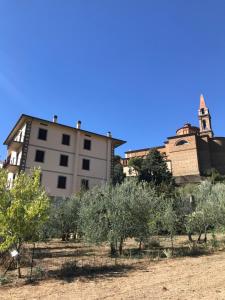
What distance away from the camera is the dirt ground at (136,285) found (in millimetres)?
6980

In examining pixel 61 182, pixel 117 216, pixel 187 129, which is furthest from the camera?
pixel 187 129

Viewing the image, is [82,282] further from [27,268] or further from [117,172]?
[117,172]

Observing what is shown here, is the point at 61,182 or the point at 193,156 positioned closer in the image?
the point at 61,182

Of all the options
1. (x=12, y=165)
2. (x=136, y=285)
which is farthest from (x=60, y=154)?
(x=136, y=285)

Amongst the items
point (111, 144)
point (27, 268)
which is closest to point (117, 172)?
point (111, 144)

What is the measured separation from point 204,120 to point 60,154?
5430 centimetres

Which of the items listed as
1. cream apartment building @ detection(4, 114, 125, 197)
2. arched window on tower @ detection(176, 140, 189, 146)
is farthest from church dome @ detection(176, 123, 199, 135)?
cream apartment building @ detection(4, 114, 125, 197)

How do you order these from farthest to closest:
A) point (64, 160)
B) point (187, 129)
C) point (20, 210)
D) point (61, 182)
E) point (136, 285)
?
point (187, 129), point (64, 160), point (61, 182), point (20, 210), point (136, 285)

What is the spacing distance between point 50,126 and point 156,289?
969 inches

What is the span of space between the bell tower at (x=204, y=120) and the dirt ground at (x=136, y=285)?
210 feet

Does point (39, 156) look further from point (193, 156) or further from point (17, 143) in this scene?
point (193, 156)

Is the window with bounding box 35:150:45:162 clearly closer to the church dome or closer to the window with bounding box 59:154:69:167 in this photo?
the window with bounding box 59:154:69:167

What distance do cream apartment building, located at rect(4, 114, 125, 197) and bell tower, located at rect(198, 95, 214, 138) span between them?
44.7 metres

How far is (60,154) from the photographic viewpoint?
1168 inches
